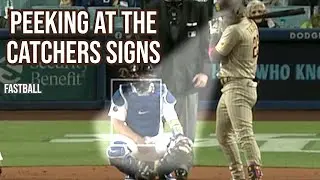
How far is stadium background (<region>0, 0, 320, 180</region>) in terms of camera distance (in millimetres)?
13461

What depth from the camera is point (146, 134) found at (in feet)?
27.0

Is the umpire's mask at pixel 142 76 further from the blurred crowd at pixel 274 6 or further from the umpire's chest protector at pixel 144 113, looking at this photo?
the blurred crowd at pixel 274 6

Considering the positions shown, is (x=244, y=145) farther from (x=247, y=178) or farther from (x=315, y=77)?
(x=315, y=77)

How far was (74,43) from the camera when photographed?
13789 millimetres

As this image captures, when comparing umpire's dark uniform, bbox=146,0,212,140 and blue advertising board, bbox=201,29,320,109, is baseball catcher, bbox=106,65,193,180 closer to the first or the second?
umpire's dark uniform, bbox=146,0,212,140

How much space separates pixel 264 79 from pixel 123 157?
9820 mm

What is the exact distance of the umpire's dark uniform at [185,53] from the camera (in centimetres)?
920

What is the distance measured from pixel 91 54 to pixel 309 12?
634cm

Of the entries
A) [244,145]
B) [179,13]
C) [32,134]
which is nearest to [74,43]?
[32,134]

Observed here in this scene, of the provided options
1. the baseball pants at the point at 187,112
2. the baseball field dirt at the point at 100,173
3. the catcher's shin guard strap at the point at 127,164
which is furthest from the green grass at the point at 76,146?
the catcher's shin guard strap at the point at 127,164

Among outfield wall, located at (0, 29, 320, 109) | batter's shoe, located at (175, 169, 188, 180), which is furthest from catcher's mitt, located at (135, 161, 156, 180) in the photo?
outfield wall, located at (0, 29, 320, 109)

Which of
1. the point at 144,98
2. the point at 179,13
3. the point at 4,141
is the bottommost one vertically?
the point at 4,141

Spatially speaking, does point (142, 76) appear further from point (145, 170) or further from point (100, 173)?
point (100, 173)

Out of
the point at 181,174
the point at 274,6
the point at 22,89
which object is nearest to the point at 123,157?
the point at 181,174
